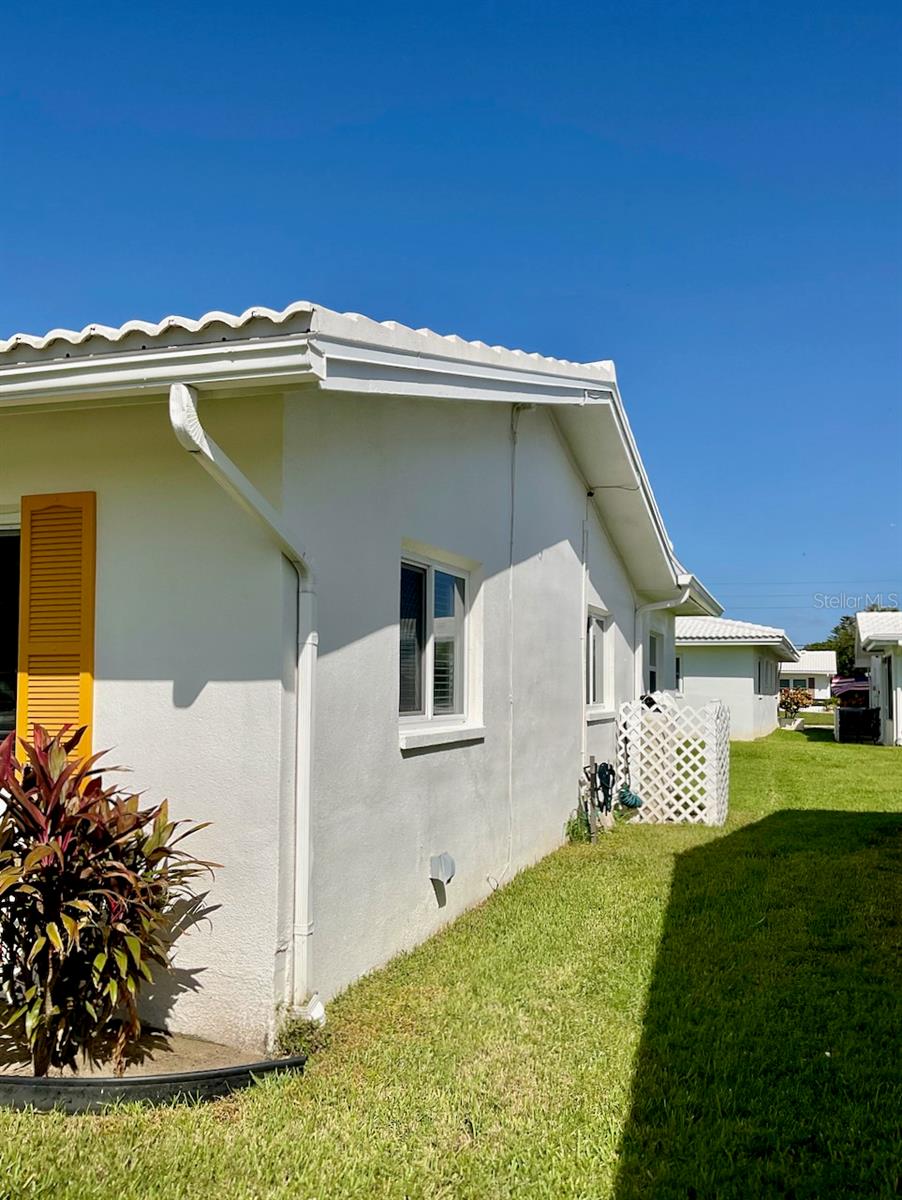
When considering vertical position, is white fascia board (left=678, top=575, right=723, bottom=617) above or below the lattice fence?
above

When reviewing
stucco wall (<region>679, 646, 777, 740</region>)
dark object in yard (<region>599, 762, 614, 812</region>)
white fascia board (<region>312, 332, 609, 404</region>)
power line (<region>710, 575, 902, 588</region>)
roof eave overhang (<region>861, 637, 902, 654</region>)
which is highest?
power line (<region>710, 575, 902, 588</region>)

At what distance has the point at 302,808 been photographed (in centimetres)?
469

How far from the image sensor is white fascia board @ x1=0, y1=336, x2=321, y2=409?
3.86 meters

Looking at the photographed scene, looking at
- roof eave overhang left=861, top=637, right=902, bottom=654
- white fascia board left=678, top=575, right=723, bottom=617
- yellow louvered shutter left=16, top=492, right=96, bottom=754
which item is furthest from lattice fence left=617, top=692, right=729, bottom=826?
roof eave overhang left=861, top=637, right=902, bottom=654

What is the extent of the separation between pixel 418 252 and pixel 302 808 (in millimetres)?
11955

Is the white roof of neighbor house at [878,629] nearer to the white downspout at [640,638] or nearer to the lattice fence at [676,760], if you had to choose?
the white downspout at [640,638]

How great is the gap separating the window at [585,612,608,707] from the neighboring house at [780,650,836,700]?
6598 centimetres

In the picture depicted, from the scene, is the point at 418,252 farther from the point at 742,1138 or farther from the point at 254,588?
the point at 742,1138

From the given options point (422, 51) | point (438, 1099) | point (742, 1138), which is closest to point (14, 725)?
point (438, 1099)

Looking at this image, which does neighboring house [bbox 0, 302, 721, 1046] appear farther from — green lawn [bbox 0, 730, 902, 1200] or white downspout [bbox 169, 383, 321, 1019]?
green lawn [bbox 0, 730, 902, 1200]

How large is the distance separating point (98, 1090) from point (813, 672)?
3138 inches

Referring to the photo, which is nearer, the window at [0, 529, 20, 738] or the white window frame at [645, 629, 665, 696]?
the window at [0, 529, 20, 738]

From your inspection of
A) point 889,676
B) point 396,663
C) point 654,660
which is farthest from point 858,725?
point 396,663

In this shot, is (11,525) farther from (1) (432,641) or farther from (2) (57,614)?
(1) (432,641)
